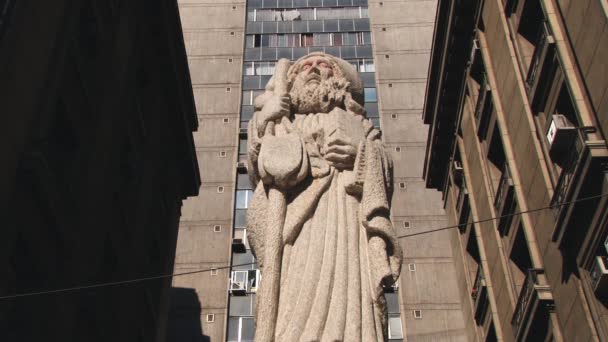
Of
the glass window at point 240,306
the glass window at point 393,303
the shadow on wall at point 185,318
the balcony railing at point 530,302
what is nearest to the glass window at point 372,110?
the glass window at point 393,303

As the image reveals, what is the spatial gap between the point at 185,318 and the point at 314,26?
23.3 m

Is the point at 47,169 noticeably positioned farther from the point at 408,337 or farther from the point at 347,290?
the point at 408,337

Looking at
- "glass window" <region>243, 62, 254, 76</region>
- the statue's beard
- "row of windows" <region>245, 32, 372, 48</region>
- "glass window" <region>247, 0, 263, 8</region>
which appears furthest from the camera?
"glass window" <region>247, 0, 263, 8</region>

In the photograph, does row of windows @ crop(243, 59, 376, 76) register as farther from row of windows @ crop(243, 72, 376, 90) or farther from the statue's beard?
the statue's beard

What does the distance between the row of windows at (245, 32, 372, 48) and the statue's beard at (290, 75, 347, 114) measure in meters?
46.7

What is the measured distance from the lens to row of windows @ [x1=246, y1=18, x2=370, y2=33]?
190 feet

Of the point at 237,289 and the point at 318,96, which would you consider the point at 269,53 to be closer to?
the point at 237,289

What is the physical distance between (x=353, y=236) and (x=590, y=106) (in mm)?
12264

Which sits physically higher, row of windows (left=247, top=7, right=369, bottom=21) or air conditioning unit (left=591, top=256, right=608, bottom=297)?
row of windows (left=247, top=7, right=369, bottom=21)

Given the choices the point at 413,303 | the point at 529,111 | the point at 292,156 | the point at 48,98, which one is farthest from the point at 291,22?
the point at 292,156

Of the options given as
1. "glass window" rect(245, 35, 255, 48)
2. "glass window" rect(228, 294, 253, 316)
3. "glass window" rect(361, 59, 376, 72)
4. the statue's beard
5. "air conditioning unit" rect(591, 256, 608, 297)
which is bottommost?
the statue's beard

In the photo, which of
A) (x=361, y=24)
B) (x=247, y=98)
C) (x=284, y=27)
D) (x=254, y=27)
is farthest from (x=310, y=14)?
(x=247, y=98)

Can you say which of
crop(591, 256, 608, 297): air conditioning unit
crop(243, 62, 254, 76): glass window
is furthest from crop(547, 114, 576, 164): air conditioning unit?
crop(243, 62, 254, 76): glass window

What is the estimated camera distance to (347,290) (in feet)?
28.2
